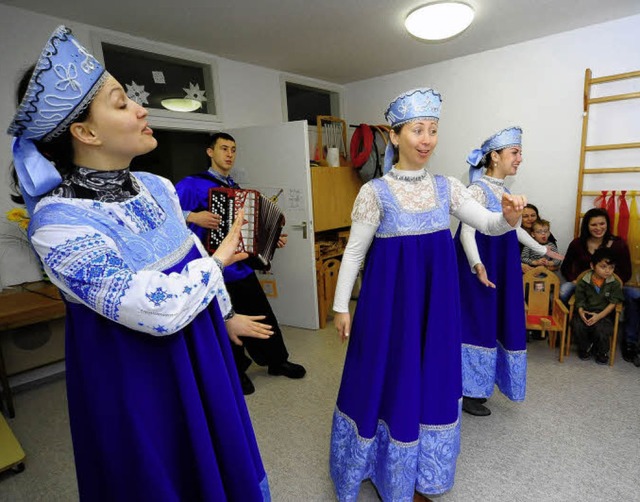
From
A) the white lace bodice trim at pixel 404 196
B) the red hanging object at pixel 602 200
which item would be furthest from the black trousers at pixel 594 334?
the white lace bodice trim at pixel 404 196

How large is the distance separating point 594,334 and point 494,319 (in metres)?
1.29

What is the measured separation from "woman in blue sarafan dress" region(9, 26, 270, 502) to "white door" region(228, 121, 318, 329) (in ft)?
7.95

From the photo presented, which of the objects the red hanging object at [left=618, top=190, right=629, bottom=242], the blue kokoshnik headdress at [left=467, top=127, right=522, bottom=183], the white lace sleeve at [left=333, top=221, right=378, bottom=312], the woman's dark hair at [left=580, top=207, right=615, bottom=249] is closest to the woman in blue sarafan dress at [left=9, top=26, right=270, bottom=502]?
the white lace sleeve at [left=333, top=221, right=378, bottom=312]

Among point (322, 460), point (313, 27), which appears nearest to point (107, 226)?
point (322, 460)

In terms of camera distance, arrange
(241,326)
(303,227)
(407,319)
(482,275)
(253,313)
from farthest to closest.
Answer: (303,227)
(253,313)
(482,275)
(407,319)
(241,326)

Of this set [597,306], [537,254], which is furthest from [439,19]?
[597,306]

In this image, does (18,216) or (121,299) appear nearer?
(121,299)

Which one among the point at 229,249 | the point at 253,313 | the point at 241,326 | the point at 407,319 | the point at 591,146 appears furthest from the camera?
the point at 591,146

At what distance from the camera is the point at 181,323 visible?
0.72m

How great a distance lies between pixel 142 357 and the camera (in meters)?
0.78

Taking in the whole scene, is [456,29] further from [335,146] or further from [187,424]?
[187,424]

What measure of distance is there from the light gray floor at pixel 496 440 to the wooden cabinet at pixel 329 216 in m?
1.17

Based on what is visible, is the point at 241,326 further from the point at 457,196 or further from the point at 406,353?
the point at 457,196

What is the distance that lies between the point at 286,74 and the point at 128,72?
5.49ft
